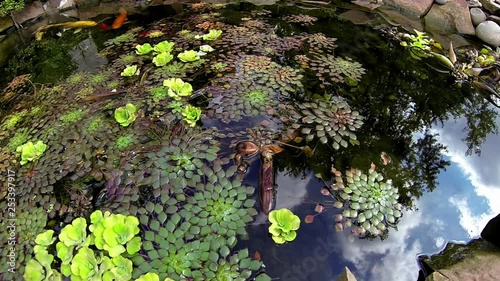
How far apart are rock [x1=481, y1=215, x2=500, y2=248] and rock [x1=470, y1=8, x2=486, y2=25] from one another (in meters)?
3.07

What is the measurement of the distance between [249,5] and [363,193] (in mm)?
3321

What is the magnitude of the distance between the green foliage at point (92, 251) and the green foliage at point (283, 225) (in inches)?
29.9

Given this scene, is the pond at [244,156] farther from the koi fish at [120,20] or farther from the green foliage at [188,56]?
the koi fish at [120,20]

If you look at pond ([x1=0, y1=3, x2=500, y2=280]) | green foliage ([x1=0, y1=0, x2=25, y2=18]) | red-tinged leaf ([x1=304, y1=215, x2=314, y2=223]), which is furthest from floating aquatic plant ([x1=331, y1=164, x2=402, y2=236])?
green foliage ([x1=0, y1=0, x2=25, y2=18])

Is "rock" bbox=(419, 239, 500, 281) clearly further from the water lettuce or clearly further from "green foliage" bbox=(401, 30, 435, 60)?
the water lettuce

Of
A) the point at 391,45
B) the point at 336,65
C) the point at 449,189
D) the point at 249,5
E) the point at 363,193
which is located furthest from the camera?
the point at 249,5

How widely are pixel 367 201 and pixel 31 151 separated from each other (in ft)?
7.56

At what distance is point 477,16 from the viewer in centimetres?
419

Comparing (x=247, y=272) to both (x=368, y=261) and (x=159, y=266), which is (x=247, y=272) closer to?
(x=159, y=266)

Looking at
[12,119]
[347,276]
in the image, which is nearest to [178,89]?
[12,119]

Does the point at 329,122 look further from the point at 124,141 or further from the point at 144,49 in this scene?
the point at 144,49

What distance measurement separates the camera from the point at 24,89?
10.9 feet

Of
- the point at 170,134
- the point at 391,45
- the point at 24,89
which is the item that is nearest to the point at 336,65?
the point at 391,45

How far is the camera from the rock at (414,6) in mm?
4461
